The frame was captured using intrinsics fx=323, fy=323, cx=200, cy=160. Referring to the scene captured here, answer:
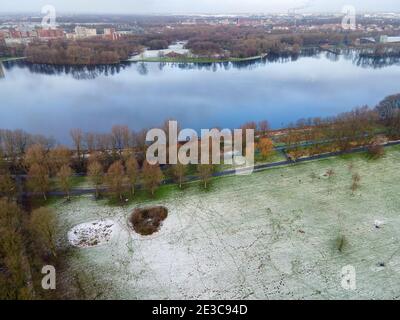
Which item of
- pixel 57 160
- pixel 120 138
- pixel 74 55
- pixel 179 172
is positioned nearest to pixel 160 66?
pixel 74 55

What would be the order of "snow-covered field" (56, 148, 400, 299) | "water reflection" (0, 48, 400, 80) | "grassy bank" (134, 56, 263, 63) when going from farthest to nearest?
"grassy bank" (134, 56, 263, 63) < "water reflection" (0, 48, 400, 80) < "snow-covered field" (56, 148, 400, 299)

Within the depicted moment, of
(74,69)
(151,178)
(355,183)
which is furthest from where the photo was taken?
(74,69)

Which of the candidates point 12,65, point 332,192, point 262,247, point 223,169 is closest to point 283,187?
point 332,192

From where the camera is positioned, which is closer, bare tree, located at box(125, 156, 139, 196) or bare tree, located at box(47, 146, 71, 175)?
bare tree, located at box(125, 156, 139, 196)

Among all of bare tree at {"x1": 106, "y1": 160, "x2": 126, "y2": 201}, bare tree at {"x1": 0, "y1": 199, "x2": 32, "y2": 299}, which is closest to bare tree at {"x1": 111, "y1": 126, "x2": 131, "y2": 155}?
bare tree at {"x1": 106, "y1": 160, "x2": 126, "y2": 201}

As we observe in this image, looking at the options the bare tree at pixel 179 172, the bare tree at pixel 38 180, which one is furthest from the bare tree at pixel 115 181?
the bare tree at pixel 38 180

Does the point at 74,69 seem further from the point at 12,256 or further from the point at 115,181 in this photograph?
the point at 12,256

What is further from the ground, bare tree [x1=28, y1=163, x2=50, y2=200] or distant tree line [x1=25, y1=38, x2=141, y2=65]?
distant tree line [x1=25, y1=38, x2=141, y2=65]

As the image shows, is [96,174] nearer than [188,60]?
Yes

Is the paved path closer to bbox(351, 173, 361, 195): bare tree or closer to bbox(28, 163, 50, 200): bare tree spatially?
bbox(28, 163, 50, 200): bare tree
